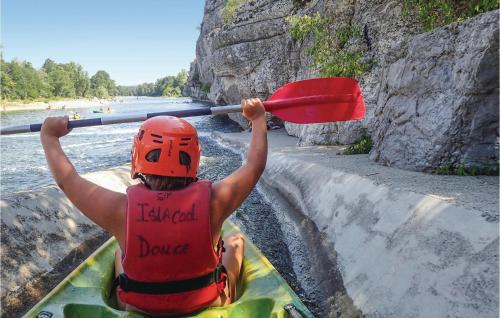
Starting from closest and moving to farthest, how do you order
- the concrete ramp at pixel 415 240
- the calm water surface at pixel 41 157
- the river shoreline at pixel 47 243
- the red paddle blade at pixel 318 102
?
the concrete ramp at pixel 415 240, the red paddle blade at pixel 318 102, the river shoreline at pixel 47 243, the calm water surface at pixel 41 157

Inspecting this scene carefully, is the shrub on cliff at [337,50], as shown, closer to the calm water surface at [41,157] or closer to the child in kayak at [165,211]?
the child in kayak at [165,211]

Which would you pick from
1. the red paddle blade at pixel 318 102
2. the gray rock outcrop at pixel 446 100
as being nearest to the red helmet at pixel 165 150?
the red paddle blade at pixel 318 102

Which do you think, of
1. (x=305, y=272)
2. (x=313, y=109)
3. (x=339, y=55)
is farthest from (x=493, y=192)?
(x=339, y=55)

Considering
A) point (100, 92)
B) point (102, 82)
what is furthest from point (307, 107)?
point (102, 82)

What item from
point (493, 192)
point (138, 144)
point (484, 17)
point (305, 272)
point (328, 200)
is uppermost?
point (484, 17)

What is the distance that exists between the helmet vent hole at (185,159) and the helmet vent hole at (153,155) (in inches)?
5.7

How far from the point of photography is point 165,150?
245cm

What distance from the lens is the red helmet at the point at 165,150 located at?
8.05 ft

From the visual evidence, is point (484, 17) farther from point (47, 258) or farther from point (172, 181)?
point (47, 258)

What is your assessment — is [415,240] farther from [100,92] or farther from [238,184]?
[100,92]

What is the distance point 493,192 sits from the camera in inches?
149

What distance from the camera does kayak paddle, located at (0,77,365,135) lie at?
12.0ft

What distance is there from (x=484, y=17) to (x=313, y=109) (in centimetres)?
284

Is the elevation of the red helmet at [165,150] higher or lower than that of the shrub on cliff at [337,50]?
lower
